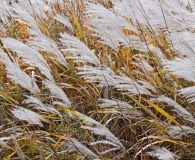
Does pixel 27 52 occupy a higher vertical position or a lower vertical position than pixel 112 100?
higher

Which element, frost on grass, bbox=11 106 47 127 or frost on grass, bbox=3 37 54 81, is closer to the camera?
frost on grass, bbox=11 106 47 127

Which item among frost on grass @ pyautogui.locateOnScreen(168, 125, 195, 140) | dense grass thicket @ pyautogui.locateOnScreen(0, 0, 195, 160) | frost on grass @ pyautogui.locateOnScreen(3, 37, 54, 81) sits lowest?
frost on grass @ pyautogui.locateOnScreen(168, 125, 195, 140)

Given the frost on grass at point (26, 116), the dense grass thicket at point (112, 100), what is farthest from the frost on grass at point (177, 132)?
the frost on grass at point (26, 116)

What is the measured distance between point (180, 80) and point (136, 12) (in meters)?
0.41

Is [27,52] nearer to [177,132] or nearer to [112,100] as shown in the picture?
[112,100]

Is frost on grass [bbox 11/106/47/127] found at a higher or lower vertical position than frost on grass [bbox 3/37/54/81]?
lower

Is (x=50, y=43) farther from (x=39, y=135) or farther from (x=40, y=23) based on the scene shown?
(x=40, y=23)

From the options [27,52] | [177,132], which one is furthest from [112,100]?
[27,52]

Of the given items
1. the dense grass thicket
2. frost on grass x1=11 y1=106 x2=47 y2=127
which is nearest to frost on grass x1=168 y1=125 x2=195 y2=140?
the dense grass thicket

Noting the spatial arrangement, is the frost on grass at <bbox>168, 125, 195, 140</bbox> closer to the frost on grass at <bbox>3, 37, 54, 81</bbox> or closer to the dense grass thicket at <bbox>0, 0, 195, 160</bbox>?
the dense grass thicket at <bbox>0, 0, 195, 160</bbox>

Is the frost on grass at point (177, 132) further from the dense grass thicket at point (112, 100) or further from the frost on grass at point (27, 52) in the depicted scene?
the frost on grass at point (27, 52)

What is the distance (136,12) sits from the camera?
1.92 metres

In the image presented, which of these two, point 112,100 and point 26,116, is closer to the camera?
point 26,116

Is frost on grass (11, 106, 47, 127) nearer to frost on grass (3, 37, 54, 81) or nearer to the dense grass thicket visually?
the dense grass thicket
